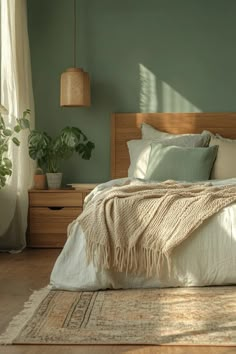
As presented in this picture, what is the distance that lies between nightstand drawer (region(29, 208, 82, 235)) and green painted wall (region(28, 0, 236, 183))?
62cm

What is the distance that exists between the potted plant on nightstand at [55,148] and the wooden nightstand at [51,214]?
0.22m

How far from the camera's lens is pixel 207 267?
3.81 metres

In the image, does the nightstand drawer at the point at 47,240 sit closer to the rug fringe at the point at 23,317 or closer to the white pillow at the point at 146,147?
the white pillow at the point at 146,147

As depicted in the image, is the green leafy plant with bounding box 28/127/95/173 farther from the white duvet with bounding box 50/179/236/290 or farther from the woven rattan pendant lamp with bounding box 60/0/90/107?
the white duvet with bounding box 50/179/236/290

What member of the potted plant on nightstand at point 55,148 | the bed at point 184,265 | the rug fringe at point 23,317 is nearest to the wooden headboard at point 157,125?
the potted plant on nightstand at point 55,148

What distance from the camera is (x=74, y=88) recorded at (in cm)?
580

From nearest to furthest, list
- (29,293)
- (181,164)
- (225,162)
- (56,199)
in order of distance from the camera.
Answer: (29,293) → (181,164) → (225,162) → (56,199)

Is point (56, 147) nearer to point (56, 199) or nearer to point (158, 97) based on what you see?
point (56, 199)

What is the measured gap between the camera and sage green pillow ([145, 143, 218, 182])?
5.23 m

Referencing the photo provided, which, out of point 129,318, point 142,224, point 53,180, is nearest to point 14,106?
point 53,180

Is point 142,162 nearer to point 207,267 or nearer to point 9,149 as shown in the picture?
point 9,149

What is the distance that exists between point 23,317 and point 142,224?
0.99 m

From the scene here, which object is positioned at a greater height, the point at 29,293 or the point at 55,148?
the point at 55,148

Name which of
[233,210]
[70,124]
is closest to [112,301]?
[233,210]
